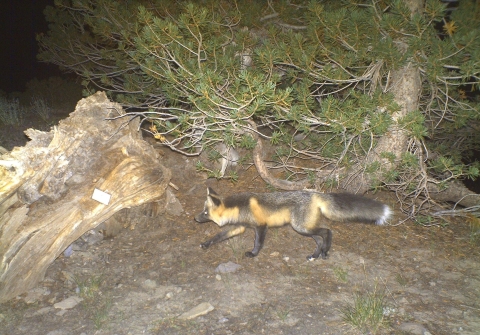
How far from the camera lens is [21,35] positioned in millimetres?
22453

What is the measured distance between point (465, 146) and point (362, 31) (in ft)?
14.3

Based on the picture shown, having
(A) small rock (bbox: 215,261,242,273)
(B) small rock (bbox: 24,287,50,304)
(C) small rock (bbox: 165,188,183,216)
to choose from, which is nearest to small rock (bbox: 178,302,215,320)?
(A) small rock (bbox: 215,261,242,273)

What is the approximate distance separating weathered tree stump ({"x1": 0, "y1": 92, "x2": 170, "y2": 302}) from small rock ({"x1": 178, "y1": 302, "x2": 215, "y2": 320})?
1.76 metres

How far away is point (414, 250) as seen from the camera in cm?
494

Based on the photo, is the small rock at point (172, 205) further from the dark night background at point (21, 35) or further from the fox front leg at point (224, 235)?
the dark night background at point (21, 35)

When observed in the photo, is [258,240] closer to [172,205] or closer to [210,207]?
[210,207]

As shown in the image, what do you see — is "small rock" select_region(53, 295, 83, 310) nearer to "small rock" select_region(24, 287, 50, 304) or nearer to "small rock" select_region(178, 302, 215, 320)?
"small rock" select_region(24, 287, 50, 304)

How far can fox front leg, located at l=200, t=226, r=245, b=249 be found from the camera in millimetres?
4984

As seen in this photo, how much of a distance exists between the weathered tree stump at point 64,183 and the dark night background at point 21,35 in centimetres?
1933

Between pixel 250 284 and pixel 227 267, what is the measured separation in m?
0.43

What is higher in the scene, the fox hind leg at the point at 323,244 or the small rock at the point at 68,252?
the small rock at the point at 68,252

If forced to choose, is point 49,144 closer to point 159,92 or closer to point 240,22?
point 159,92

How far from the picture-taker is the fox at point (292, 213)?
475 cm

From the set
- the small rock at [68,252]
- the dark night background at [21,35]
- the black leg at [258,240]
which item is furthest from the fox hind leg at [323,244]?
the dark night background at [21,35]
